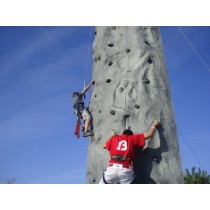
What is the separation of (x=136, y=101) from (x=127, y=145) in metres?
0.68

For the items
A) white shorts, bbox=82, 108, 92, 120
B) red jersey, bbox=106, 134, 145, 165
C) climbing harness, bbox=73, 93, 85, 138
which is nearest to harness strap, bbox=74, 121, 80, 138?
climbing harness, bbox=73, 93, 85, 138

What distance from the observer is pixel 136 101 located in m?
3.54

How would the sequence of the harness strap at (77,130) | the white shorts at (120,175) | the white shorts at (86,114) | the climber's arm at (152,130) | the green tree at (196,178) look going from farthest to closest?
the green tree at (196,178)
the harness strap at (77,130)
the white shorts at (86,114)
the climber's arm at (152,130)
the white shorts at (120,175)

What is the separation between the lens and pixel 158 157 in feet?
10.6

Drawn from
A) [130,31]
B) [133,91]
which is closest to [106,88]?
[133,91]

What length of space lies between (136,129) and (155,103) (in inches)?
17.1

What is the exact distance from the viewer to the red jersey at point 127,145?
312 cm

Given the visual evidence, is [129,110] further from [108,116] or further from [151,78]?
[151,78]

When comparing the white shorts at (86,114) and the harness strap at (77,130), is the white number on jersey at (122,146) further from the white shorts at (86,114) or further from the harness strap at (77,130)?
the harness strap at (77,130)

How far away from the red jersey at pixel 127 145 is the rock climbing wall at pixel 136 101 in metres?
0.18

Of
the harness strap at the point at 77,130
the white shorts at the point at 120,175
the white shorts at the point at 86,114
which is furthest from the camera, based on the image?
the harness strap at the point at 77,130

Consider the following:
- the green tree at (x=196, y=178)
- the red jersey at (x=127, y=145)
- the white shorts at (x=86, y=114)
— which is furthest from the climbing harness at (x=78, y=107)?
the green tree at (x=196, y=178)

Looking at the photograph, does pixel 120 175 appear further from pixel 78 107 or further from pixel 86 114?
pixel 78 107

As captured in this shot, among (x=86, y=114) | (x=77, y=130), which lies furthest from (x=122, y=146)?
(x=77, y=130)
